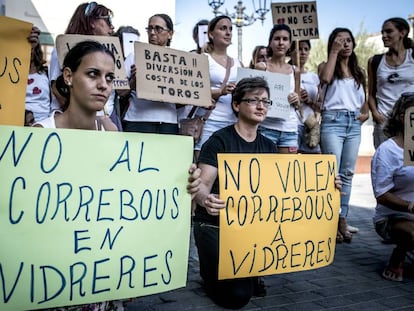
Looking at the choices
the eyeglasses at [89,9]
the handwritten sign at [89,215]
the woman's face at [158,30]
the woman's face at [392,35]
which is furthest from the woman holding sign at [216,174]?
the woman's face at [392,35]

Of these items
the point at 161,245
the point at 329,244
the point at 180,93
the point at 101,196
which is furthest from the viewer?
the point at 180,93

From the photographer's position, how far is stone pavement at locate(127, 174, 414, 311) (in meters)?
2.88

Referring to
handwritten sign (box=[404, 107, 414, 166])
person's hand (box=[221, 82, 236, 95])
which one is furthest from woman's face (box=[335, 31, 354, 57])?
handwritten sign (box=[404, 107, 414, 166])

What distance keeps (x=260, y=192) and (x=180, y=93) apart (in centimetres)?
127

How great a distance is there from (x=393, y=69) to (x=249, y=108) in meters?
2.32

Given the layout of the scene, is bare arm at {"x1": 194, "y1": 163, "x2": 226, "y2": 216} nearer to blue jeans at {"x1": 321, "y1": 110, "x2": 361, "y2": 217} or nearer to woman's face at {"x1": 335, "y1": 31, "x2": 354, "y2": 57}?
blue jeans at {"x1": 321, "y1": 110, "x2": 361, "y2": 217}

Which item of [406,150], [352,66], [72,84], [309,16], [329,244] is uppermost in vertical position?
[309,16]

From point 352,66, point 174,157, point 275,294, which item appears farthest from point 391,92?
point 174,157

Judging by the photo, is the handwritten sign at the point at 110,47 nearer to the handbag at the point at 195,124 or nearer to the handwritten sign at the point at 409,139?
the handbag at the point at 195,124

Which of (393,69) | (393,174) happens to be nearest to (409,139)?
(393,174)

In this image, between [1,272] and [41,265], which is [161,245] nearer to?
[41,265]

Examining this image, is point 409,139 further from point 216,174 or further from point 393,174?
point 216,174

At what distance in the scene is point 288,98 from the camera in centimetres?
420

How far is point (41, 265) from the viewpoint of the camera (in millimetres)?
1889
